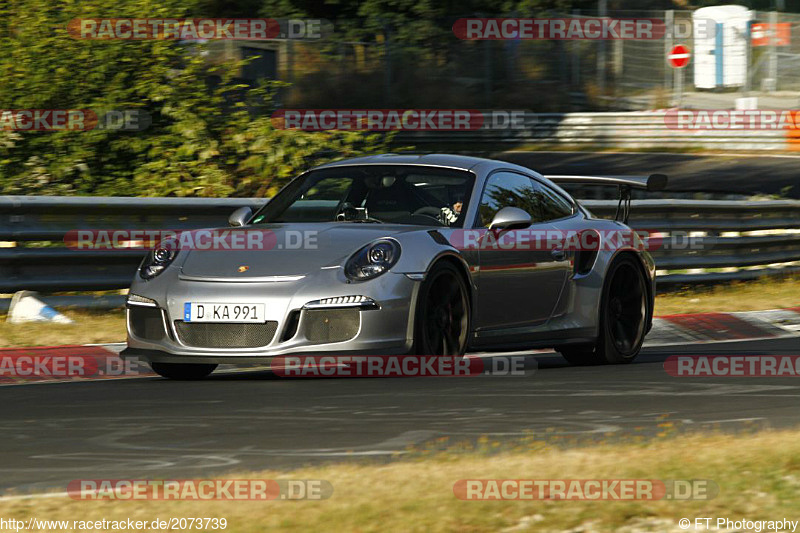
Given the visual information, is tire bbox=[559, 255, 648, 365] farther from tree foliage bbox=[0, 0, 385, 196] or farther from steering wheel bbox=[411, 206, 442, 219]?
tree foliage bbox=[0, 0, 385, 196]

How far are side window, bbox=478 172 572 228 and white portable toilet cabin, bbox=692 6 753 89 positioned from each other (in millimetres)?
Result: 29128

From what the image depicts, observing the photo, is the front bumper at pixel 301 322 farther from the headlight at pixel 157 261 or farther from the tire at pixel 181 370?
the tire at pixel 181 370

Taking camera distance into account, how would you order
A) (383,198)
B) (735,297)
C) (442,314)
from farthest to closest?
(735,297) → (383,198) → (442,314)

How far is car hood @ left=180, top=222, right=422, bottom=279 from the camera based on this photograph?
779 centimetres

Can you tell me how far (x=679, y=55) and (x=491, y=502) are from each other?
34.4m

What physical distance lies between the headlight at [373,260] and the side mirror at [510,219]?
0.81m

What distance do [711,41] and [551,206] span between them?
2957 centimetres

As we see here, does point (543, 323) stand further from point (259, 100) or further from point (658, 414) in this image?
point (259, 100)

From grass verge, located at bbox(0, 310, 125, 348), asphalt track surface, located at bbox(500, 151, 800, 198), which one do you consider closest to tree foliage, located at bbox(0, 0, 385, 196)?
grass verge, located at bbox(0, 310, 125, 348)

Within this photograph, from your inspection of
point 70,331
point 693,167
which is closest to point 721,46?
point 693,167

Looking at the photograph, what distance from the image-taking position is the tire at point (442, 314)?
7871 mm

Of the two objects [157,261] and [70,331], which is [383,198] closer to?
[157,261]

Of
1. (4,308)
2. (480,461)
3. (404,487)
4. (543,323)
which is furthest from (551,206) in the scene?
(404,487)

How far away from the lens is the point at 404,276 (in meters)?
7.78
